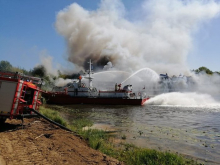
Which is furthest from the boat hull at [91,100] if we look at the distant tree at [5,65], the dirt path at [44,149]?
the distant tree at [5,65]

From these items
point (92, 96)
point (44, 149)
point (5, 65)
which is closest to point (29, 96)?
point (44, 149)

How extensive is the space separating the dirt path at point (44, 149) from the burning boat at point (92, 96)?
26.9 m

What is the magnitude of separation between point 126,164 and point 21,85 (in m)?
6.80

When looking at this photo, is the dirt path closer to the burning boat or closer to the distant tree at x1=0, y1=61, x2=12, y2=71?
the burning boat

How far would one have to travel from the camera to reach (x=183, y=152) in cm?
879

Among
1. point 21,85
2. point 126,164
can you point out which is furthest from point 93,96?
point 126,164

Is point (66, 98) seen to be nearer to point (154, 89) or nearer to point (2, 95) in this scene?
point (2, 95)

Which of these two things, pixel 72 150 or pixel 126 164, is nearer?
pixel 126 164

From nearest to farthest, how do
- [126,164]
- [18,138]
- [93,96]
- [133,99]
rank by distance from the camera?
[126,164], [18,138], [133,99], [93,96]

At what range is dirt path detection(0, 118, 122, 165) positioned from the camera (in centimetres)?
598

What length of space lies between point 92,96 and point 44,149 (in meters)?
30.9

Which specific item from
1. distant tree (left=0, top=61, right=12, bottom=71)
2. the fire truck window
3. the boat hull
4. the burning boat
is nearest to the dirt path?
Answer: the fire truck window

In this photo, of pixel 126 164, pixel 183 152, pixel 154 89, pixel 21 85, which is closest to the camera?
pixel 126 164

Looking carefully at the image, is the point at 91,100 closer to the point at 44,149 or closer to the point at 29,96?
the point at 29,96
